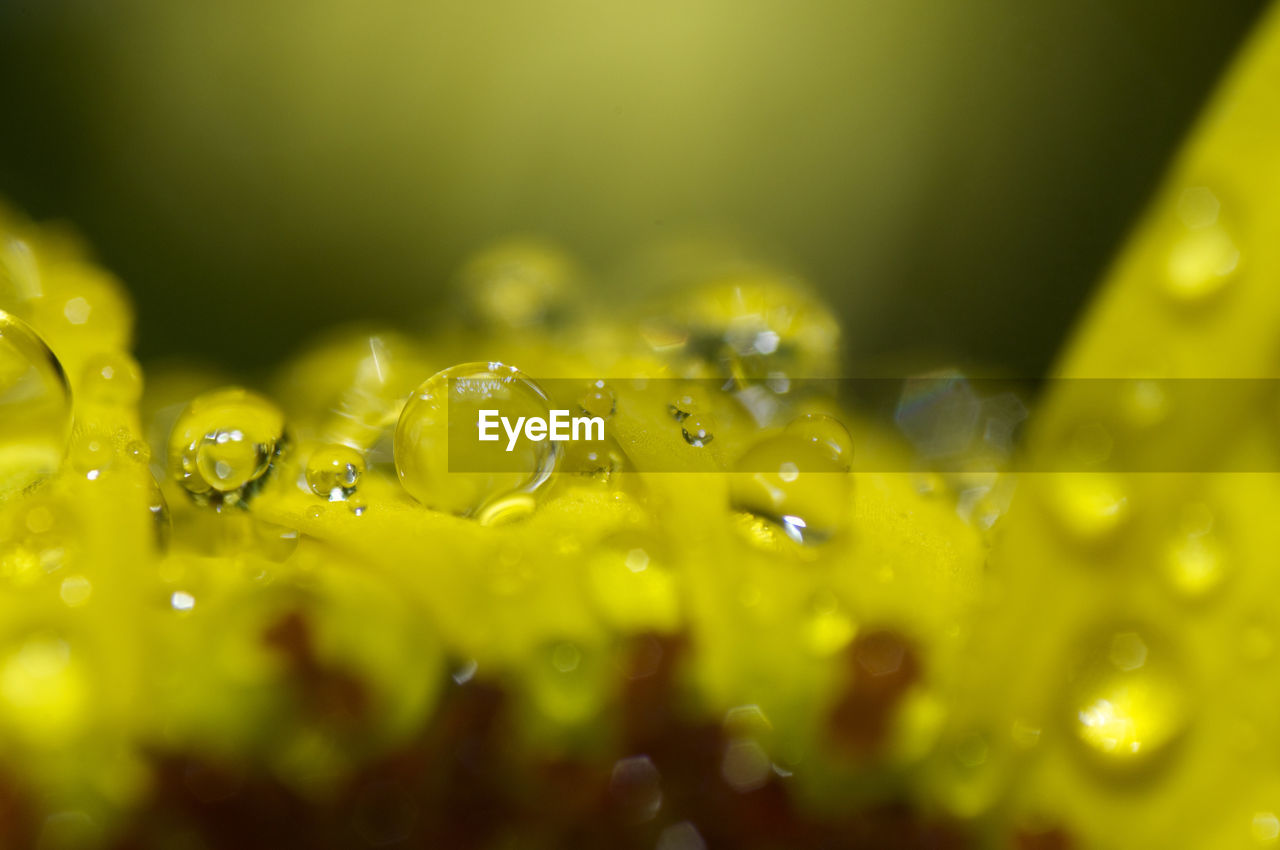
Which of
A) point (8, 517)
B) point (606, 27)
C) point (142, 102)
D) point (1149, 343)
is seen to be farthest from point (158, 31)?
point (1149, 343)

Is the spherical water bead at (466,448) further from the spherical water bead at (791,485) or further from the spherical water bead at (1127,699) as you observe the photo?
the spherical water bead at (1127,699)

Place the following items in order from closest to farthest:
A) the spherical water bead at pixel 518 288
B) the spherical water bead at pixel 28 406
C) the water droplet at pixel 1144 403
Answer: the spherical water bead at pixel 28 406 < the water droplet at pixel 1144 403 < the spherical water bead at pixel 518 288

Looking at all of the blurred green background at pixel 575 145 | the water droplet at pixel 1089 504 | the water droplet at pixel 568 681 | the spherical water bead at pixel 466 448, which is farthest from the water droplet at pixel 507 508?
the blurred green background at pixel 575 145

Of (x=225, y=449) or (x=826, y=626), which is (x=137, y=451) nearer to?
(x=225, y=449)

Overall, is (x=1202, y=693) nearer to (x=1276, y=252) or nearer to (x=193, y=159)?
(x=1276, y=252)

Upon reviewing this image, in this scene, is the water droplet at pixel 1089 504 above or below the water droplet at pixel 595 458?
above

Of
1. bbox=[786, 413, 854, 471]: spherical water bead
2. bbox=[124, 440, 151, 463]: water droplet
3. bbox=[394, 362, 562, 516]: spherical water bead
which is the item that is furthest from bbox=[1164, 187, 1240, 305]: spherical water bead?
bbox=[124, 440, 151, 463]: water droplet
